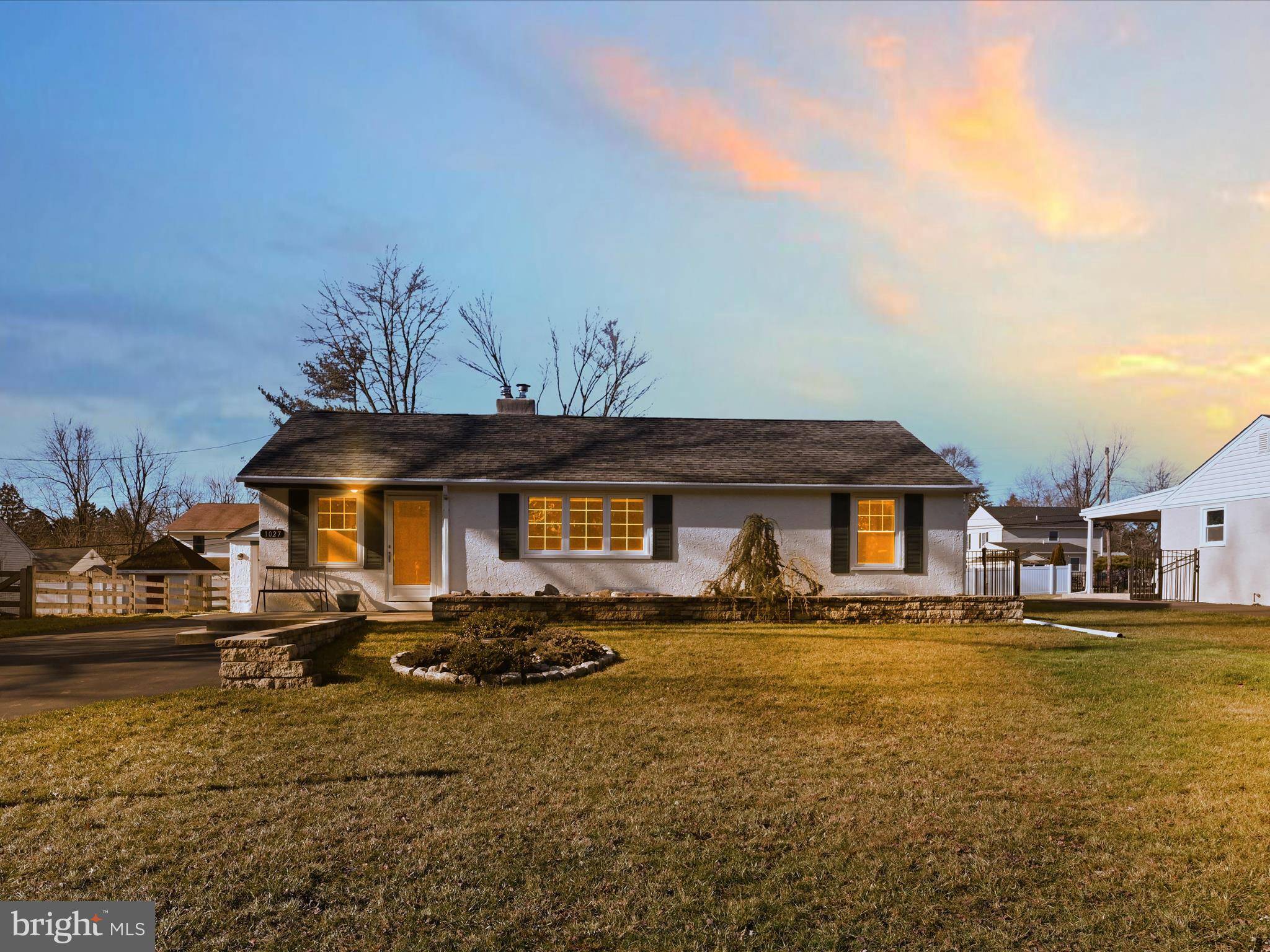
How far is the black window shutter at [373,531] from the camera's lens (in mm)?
14938

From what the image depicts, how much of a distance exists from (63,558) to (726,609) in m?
45.4

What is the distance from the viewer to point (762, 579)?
45.0 ft

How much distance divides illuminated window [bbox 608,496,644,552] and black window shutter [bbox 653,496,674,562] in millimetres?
296

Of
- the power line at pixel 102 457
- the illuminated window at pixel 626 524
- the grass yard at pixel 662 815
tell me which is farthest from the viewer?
the power line at pixel 102 457

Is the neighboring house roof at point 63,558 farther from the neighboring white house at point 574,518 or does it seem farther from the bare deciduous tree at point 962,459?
the bare deciduous tree at point 962,459

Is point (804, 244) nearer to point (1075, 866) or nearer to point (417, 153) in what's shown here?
point (417, 153)

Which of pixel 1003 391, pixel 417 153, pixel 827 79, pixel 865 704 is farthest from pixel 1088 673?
pixel 1003 391

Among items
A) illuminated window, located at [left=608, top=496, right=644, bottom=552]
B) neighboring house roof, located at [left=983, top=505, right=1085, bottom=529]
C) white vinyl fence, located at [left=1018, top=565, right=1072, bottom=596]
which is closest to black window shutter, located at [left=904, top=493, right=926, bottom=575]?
illuminated window, located at [left=608, top=496, right=644, bottom=552]

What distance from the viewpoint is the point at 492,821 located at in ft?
13.7

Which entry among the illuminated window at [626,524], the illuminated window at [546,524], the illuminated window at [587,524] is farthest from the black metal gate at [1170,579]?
the illuminated window at [546,524]

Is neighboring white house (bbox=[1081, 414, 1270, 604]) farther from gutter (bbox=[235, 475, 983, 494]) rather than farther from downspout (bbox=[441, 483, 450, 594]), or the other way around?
downspout (bbox=[441, 483, 450, 594])

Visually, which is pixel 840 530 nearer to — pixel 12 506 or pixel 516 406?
pixel 516 406

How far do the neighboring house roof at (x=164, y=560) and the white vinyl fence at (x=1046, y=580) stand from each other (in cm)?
3508

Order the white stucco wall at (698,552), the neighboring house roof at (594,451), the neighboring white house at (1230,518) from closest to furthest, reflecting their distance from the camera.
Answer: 1. the white stucco wall at (698,552)
2. the neighboring house roof at (594,451)
3. the neighboring white house at (1230,518)
